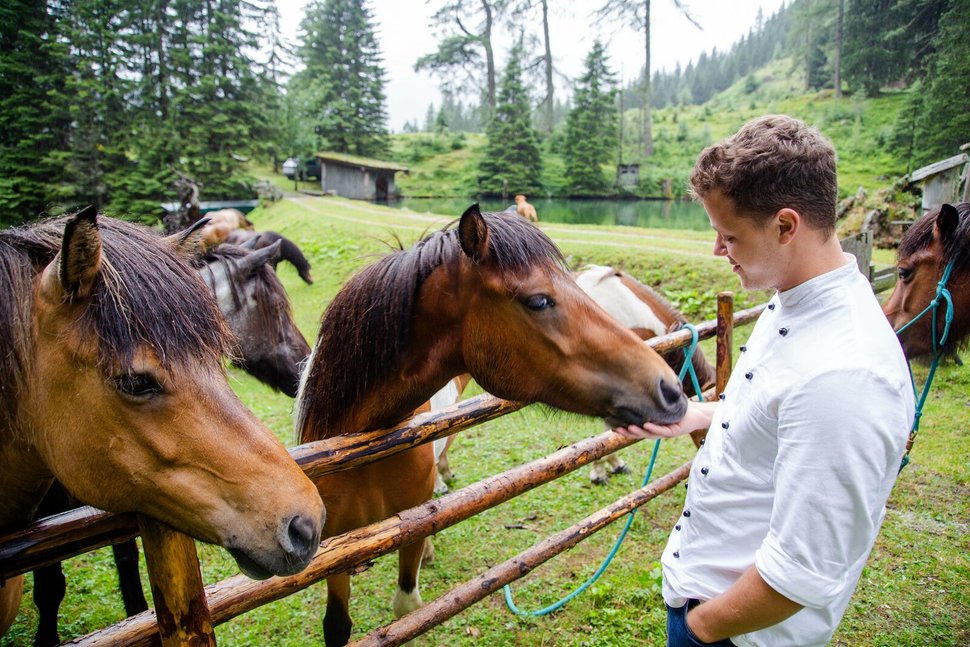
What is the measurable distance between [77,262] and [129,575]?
2.58 m

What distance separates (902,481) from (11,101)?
27092 millimetres

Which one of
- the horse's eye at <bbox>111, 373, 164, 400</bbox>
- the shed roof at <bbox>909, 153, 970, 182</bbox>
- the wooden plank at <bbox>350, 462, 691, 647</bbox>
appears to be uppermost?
the shed roof at <bbox>909, 153, 970, 182</bbox>

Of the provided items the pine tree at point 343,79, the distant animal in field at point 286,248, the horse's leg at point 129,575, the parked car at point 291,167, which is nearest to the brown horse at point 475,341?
the horse's leg at point 129,575

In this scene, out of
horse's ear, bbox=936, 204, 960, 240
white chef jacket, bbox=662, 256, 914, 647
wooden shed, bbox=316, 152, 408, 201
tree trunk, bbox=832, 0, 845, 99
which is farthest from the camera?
wooden shed, bbox=316, 152, 408, 201

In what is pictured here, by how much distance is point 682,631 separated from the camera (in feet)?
4.67

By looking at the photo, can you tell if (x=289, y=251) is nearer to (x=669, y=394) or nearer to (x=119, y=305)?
(x=119, y=305)

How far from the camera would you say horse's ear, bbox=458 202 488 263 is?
1.72 meters

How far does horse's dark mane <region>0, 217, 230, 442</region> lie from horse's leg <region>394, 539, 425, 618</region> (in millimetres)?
1837

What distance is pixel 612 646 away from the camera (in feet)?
9.38

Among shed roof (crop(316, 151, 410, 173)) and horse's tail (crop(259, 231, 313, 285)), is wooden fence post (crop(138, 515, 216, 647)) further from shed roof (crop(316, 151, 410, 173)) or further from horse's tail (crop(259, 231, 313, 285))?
shed roof (crop(316, 151, 410, 173))

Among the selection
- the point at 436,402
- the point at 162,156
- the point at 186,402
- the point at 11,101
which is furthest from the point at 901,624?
the point at 162,156

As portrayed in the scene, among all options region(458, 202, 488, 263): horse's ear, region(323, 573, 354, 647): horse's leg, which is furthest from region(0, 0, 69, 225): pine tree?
region(458, 202, 488, 263): horse's ear

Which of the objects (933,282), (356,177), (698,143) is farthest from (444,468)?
(698,143)

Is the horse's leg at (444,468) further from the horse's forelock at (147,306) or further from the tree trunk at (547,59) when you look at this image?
the tree trunk at (547,59)
